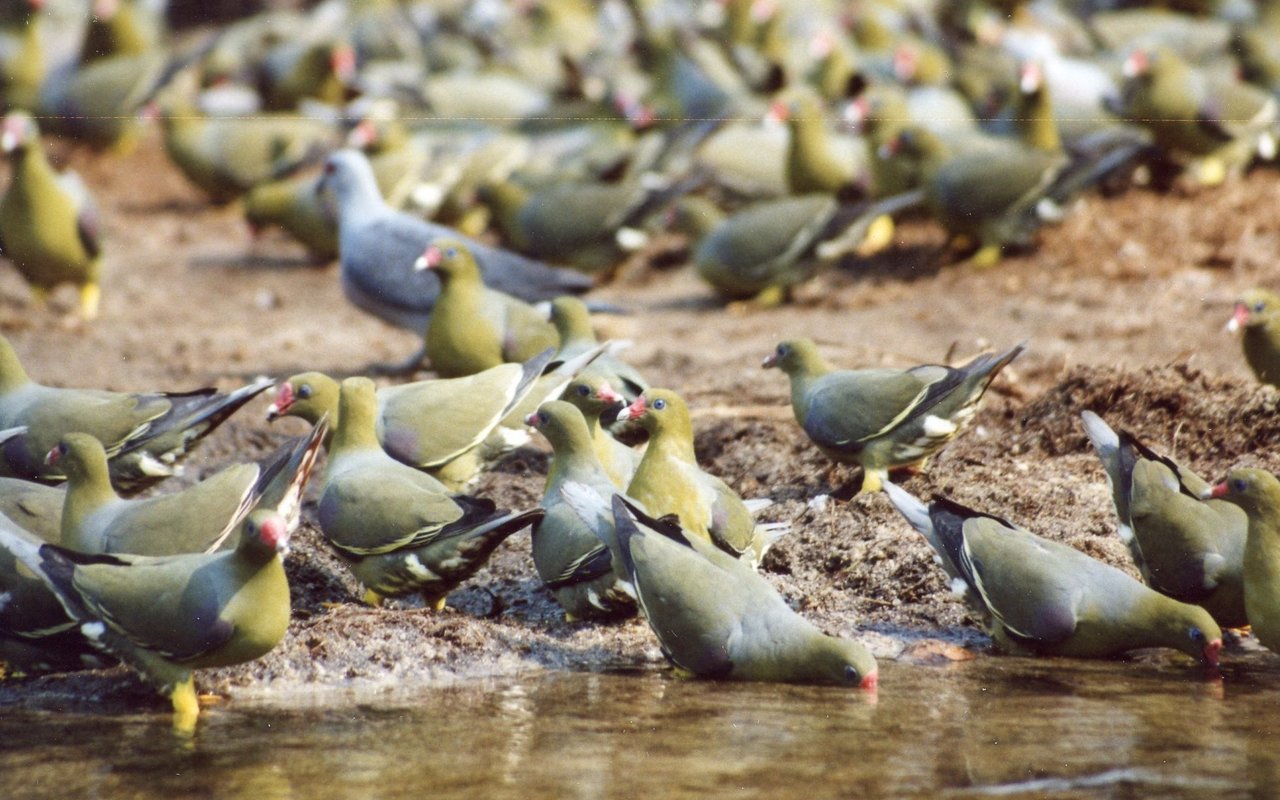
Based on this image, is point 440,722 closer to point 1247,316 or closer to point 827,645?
point 827,645

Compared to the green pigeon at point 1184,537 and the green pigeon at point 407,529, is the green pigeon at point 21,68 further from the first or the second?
the green pigeon at point 1184,537

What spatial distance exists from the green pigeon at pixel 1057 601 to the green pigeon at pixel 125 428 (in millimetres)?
2956

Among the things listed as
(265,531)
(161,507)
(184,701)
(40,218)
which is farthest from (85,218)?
(265,531)

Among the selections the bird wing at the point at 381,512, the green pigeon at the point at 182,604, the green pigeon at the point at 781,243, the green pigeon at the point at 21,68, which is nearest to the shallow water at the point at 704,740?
the green pigeon at the point at 182,604

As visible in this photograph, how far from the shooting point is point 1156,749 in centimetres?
451

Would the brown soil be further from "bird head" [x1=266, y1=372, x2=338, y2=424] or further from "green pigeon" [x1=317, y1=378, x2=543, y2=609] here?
"bird head" [x1=266, y1=372, x2=338, y2=424]

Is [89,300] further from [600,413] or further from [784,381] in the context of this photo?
[600,413]

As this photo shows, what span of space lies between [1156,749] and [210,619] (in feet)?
8.92

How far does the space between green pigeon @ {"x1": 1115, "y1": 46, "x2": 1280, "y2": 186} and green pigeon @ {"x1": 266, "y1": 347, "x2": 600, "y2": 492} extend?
6774mm

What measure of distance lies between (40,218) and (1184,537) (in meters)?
8.09

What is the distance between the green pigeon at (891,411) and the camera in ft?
21.9

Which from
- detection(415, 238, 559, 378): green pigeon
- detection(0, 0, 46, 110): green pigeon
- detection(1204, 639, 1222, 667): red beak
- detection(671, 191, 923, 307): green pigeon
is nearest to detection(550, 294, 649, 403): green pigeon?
detection(415, 238, 559, 378): green pigeon

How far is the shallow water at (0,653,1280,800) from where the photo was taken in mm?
4281

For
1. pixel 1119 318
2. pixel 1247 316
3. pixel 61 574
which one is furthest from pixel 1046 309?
pixel 61 574
